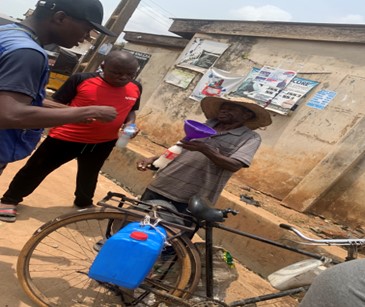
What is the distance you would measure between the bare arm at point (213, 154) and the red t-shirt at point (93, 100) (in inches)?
45.2

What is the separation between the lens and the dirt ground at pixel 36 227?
2447 mm

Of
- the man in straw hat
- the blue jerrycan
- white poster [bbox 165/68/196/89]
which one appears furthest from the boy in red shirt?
white poster [bbox 165/68/196/89]

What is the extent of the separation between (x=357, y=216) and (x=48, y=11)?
189 inches

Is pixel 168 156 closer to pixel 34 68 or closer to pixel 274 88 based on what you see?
pixel 34 68

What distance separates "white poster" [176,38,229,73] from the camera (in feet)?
27.2

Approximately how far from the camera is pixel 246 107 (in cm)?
278

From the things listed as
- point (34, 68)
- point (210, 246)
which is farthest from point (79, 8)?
point (210, 246)

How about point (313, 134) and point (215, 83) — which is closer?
point (313, 134)

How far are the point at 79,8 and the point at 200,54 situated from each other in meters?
7.19

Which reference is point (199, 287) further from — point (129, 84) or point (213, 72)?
point (213, 72)

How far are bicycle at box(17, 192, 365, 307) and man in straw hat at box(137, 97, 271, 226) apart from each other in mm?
363

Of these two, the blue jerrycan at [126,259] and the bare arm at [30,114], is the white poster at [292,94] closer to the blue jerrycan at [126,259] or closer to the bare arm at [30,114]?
the blue jerrycan at [126,259]

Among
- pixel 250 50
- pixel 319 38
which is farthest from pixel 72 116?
pixel 250 50

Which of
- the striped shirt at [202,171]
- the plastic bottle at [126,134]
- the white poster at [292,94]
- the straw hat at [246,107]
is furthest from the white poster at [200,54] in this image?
the striped shirt at [202,171]
